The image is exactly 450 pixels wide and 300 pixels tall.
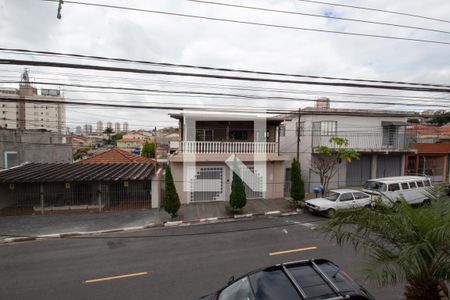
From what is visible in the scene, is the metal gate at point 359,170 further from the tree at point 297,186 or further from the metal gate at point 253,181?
the metal gate at point 253,181

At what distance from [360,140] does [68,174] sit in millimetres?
21281

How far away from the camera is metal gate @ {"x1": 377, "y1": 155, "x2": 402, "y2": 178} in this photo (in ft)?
69.7

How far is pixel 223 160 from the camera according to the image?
1714cm

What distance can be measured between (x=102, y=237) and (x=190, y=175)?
662cm

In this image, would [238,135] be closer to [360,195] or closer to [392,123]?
[360,195]

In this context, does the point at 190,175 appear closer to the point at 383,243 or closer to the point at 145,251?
the point at 145,251

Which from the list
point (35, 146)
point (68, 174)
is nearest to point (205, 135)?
point (68, 174)

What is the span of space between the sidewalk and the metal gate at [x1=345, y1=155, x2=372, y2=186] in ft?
22.4

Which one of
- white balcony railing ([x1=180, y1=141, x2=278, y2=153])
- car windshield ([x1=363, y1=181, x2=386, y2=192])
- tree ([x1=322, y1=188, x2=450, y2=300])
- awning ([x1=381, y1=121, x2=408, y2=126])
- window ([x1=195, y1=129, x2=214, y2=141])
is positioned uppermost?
awning ([x1=381, y1=121, x2=408, y2=126])

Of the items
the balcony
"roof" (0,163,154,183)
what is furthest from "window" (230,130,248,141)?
"roof" (0,163,154,183)

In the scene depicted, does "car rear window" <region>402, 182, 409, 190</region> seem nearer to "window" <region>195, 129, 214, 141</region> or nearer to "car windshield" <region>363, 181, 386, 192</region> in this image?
"car windshield" <region>363, 181, 386, 192</region>

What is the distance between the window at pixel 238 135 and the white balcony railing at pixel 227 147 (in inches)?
69.3

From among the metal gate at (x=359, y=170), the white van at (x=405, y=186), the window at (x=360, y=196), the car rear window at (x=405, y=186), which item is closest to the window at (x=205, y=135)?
the window at (x=360, y=196)

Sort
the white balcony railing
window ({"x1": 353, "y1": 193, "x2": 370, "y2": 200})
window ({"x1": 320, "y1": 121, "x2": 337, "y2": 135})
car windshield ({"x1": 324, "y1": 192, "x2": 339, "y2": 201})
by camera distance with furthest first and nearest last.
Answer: window ({"x1": 320, "y1": 121, "x2": 337, "y2": 135}) → the white balcony railing → car windshield ({"x1": 324, "y1": 192, "x2": 339, "y2": 201}) → window ({"x1": 353, "y1": 193, "x2": 370, "y2": 200})
